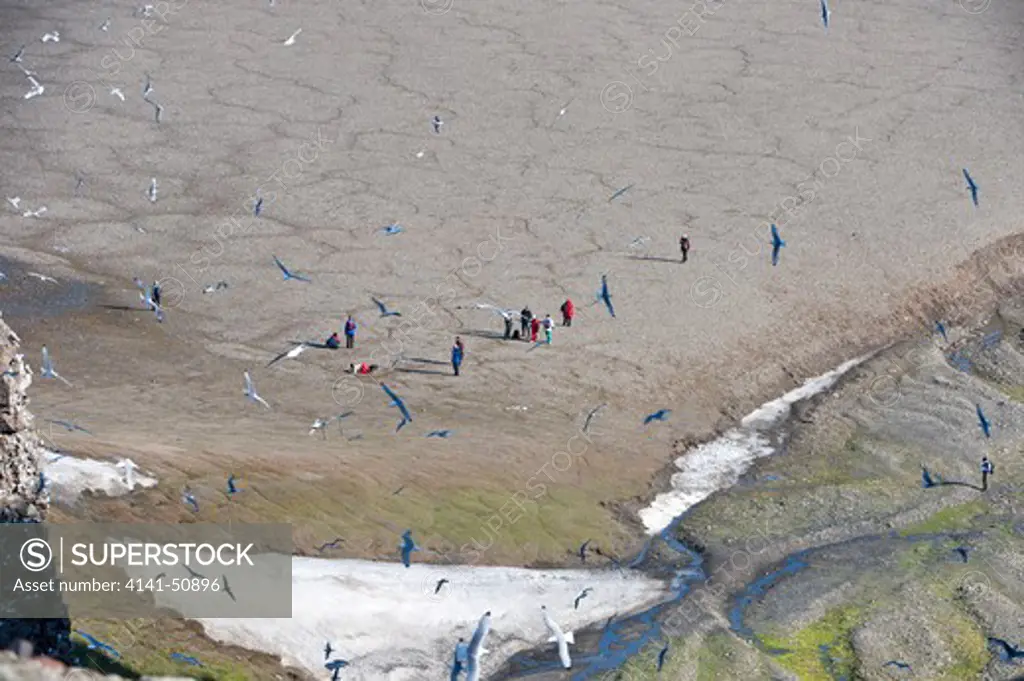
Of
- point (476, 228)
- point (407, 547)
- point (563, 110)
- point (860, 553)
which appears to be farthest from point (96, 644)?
point (563, 110)

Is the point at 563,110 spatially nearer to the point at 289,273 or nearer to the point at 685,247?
the point at 685,247

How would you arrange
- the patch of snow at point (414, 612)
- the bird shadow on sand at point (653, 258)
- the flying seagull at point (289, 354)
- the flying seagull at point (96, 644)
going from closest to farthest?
the flying seagull at point (96, 644), the patch of snow at point (414, 612), the flying seagull at point (289, 354), the bird shadow on sand at point (653, 258)

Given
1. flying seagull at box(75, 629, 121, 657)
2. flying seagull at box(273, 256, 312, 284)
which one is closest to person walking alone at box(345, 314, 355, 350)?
flying seagull at box(273, 256, 312, 284)

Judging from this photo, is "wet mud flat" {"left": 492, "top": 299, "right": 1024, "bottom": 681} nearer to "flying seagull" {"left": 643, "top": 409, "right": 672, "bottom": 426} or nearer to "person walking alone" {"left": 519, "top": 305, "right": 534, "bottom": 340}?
"flying seagull" {"left": 643, "top": 409, "right": 672, "bottom": 426}

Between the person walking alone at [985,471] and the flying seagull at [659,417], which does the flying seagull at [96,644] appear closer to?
the flying seagull at [659,417]

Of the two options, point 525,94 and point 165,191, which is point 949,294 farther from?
point 165,191

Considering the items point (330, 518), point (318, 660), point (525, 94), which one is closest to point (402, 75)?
point (525, 94)

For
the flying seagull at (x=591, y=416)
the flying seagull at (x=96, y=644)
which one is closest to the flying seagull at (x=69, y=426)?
the flying seagull at (x=96, y=644)
